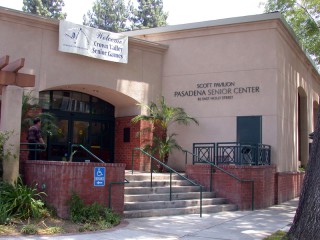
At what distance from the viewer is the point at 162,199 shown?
13039 millimetres

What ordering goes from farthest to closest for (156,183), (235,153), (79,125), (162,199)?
(79,125), (235,153), (156,183), (162,199)

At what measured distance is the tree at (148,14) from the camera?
55.2 m

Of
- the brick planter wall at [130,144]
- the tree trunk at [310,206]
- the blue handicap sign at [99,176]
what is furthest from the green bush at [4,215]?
the brick planter wall at [130,144]

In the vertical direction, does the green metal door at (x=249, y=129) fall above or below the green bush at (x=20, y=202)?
above

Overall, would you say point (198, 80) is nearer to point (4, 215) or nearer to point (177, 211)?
point (177, 211)

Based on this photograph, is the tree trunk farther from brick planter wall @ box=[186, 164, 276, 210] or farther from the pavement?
brick planter wall @ box=[186, 164, 276, 210]

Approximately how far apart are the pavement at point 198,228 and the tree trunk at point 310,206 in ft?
6.67

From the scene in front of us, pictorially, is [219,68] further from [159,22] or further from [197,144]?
[159,22]

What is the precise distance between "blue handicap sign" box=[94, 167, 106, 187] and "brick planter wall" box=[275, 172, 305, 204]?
7685mm

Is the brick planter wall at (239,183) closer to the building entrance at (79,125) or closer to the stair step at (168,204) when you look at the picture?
the stair step at (168,204)

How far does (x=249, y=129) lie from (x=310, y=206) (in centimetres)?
900

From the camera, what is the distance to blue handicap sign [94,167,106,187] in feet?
35.6

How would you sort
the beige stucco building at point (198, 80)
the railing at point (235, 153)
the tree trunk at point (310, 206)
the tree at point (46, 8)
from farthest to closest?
the tree at point (46, 8), the beige stucco building at point (198, 80), the railing at point (235, 153), the tree trunk at point (310, 206)

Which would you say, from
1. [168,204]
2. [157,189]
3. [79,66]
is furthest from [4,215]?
[79,66]
